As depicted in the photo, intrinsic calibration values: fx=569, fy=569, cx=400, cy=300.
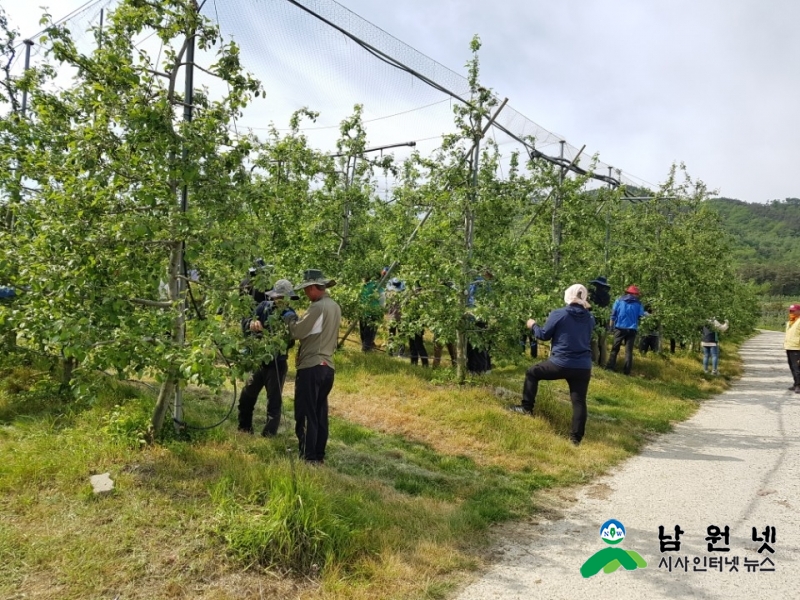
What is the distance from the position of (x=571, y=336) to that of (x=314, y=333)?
3239 mm

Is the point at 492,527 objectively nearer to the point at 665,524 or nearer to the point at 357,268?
the point at 665,524

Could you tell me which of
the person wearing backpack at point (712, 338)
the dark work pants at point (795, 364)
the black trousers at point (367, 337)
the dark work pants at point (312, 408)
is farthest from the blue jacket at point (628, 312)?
the dark work pants at point (312, 408)

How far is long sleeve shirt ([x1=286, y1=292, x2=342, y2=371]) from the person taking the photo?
536cm

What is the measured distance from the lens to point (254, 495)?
13.0ft

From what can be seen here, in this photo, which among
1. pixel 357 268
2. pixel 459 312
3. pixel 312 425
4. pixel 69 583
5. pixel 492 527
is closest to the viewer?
pixel 69 583

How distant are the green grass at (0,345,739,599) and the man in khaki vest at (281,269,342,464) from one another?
0.29 metres

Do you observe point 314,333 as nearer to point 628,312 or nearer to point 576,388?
point 576,388

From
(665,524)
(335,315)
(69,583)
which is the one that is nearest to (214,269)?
(335,315)

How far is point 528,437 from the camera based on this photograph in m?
6.73

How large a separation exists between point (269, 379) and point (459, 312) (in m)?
3.19

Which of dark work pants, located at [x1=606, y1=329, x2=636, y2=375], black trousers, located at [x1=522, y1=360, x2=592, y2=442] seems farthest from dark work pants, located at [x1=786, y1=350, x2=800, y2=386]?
black trousers, located at [x1=522, y1=360, x2=592, y2=442]

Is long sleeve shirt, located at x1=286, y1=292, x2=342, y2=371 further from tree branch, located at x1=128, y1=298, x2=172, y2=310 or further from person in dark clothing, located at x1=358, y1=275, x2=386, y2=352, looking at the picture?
person in dark clothing, located at x1=358, y1=275, x2=386, y2=352

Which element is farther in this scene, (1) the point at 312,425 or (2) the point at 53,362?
(2) the point at 53,362

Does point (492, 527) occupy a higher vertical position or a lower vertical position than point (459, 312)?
lower
